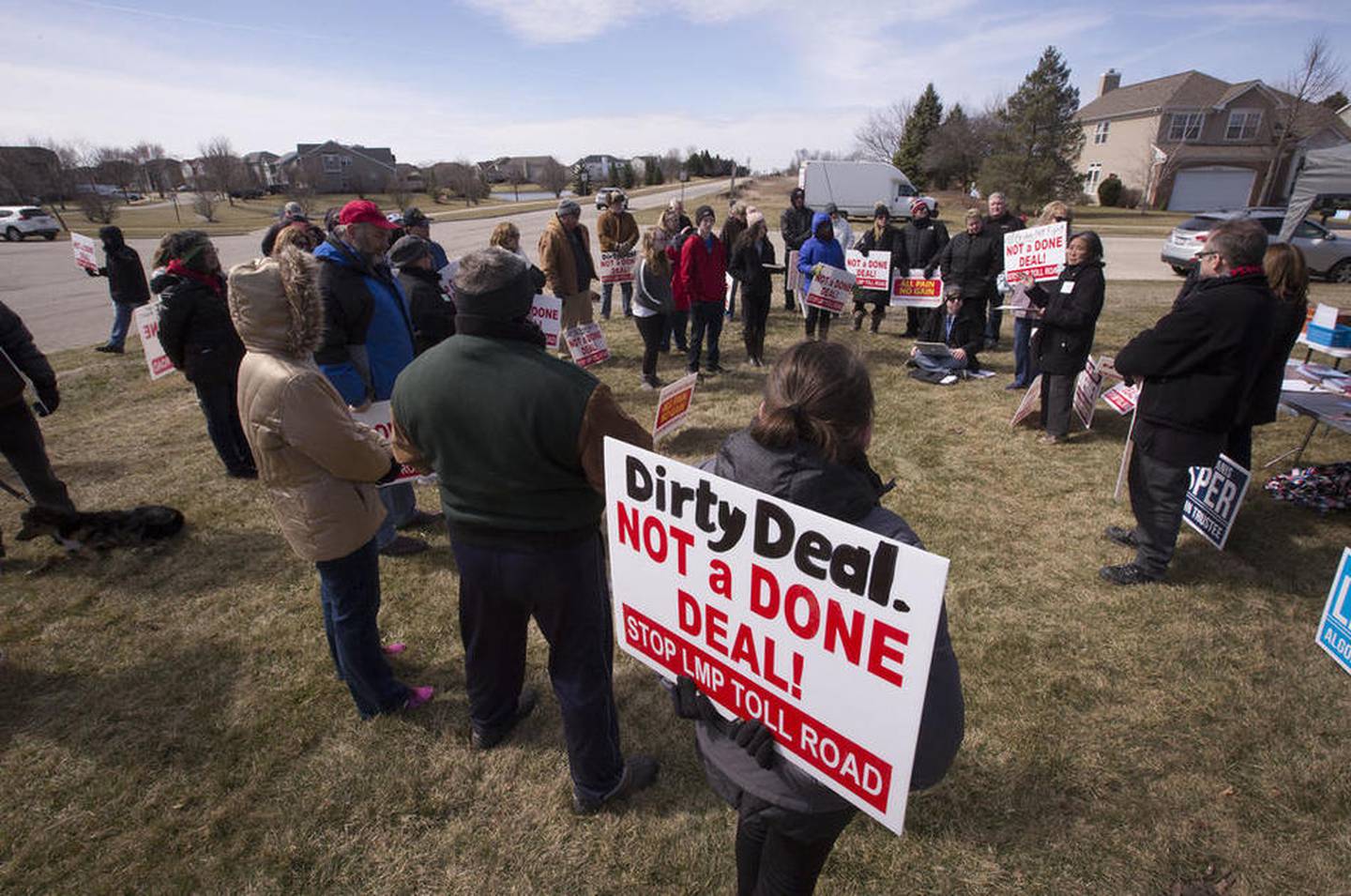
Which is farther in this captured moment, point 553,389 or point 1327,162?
point 1327,162

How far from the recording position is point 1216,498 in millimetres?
4383

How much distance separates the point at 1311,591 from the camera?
4113 mm

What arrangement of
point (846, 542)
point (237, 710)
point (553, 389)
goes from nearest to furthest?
point (846, 542) → point (553, 389) → point (237, 710)

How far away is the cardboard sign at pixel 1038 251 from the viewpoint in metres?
6.46

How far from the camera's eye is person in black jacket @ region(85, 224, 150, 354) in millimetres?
9156

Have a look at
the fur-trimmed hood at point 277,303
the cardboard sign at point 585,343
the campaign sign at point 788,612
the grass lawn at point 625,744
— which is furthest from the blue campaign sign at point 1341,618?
Answer: the cardboard sign at point 585,343

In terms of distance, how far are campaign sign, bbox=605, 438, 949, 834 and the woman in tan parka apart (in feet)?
4.46

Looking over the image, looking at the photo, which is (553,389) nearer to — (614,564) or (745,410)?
(614,564)

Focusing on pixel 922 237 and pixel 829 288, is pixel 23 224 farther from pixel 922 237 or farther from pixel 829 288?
pixel 922 237

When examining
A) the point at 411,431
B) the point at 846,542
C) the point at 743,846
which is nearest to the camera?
the point at 846,542

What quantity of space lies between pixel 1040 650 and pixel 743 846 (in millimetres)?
2591

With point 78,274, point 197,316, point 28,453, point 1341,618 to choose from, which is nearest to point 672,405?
point 1341,618

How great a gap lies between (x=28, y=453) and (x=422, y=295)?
302 cm

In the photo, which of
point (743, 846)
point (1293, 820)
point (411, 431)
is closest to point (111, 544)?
point (411, 431)
